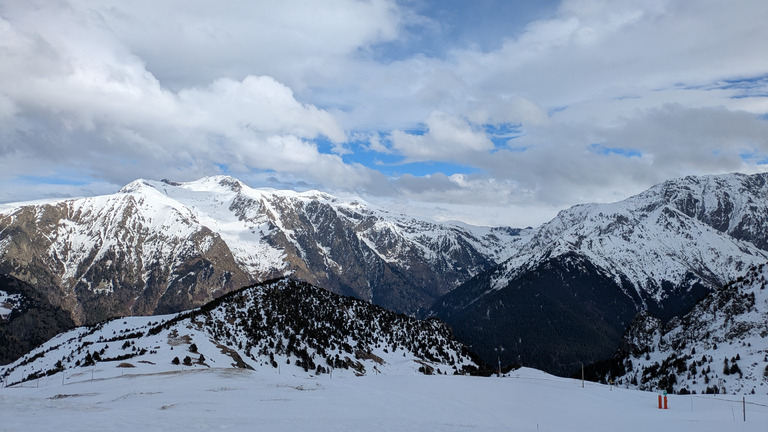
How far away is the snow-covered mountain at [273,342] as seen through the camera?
79625mm

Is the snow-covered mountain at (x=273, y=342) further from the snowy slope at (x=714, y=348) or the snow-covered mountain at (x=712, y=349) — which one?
the snowy slope at (x=714, y=348)

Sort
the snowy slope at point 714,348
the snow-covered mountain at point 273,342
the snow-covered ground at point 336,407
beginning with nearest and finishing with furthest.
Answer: the snow-covered ground at point 336,407
the snow-covered mountain at point 273,342
the snowy slope at point 714,348

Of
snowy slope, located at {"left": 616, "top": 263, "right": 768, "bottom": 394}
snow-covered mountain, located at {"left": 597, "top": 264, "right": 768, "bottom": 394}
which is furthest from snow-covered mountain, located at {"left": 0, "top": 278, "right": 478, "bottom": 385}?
snowy slope, located at {"left": 616, "top": 263, "right": 768, "bottom": 394}

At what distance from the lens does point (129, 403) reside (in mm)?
34125

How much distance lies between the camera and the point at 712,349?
93.4 meters

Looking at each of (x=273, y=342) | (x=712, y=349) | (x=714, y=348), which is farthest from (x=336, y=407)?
(x=714, y=348)

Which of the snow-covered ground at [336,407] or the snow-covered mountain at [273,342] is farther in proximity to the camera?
the snow-covered mountain at [273,342]

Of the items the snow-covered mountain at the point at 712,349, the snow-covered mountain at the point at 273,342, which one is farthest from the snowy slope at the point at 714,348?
the snow-covered mountain at the point at 273,342

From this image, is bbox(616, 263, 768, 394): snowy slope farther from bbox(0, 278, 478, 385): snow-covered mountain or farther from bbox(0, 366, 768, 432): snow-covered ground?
bbox(0, 278, 478, 385): snow-covered mountain

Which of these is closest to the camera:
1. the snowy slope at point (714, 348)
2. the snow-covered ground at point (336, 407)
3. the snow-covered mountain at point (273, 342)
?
the snow-covered ground at point (336, 407)

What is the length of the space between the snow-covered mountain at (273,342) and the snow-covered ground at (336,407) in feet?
60.1

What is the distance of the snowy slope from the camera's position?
262 ft

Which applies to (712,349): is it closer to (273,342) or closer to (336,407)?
(273,342)

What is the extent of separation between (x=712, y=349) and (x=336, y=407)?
3436 inches
